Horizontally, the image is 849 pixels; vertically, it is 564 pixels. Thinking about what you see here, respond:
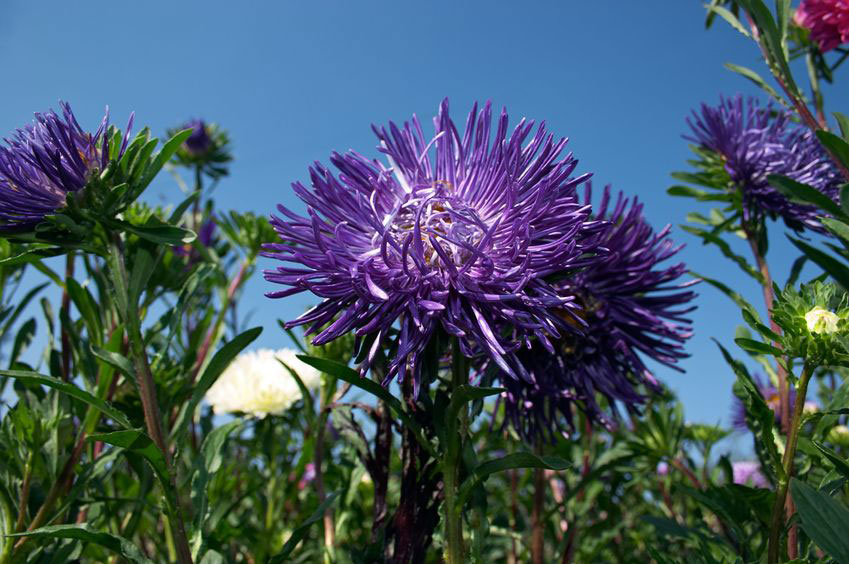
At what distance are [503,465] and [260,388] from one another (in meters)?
1.28

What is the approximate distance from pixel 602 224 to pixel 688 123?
3.39ft

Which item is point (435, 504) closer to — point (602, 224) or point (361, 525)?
point (602, 224)

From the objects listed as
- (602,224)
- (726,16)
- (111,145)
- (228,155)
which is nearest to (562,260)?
(602,224)

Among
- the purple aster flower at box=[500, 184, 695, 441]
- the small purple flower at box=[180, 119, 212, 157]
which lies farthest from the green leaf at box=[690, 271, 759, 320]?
the small purple flower at box=[180, 119, 212, 157]

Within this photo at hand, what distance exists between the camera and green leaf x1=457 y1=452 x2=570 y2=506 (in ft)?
3.08

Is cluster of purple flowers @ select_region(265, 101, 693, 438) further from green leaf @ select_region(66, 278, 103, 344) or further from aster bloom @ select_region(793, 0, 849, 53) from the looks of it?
aster bloom @ select_region(793, 0, 849, 53)

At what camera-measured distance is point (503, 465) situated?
989 millimetres

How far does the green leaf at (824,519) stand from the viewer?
0.76 metres

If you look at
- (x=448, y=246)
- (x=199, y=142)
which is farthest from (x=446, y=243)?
(x=199, y=142)

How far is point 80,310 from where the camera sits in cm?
150

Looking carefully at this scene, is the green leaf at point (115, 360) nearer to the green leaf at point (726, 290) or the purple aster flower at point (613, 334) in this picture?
the purple aster flower at point (613, 334)

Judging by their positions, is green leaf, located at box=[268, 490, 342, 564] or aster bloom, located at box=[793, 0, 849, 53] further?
aster bloom, located at box=[793, 0, 849, 53]

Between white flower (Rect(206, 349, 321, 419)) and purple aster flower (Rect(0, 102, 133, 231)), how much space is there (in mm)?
1029

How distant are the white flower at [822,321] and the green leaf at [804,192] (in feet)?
0.57
